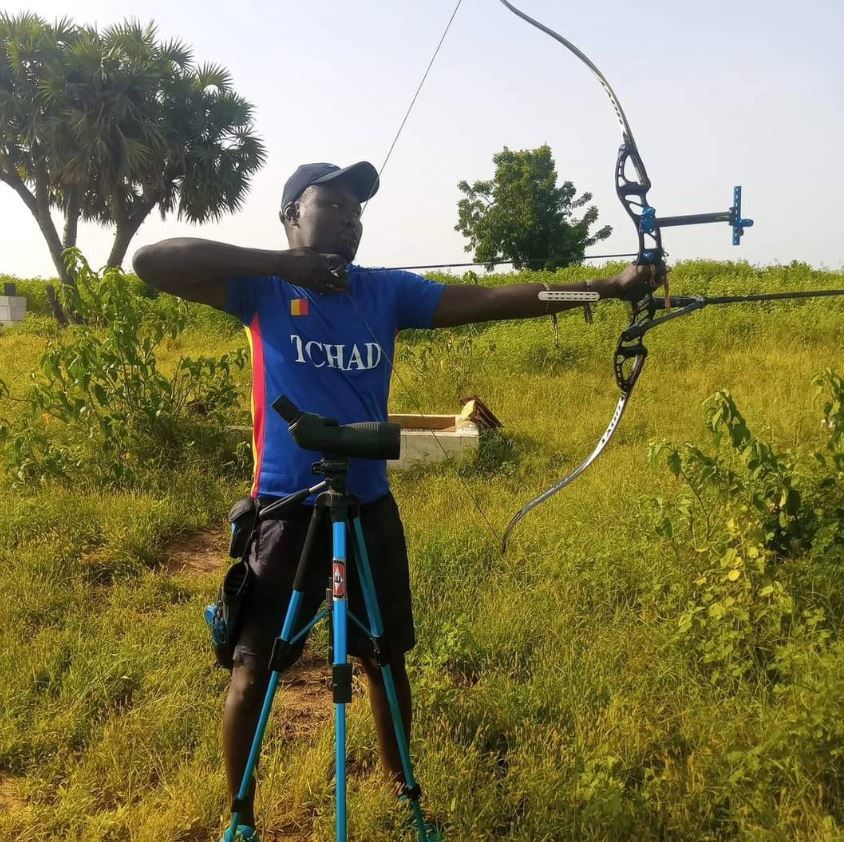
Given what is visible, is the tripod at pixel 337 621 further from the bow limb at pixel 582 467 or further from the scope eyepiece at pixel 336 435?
the bow limb at pixel 582 467

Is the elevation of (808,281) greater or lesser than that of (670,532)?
greater

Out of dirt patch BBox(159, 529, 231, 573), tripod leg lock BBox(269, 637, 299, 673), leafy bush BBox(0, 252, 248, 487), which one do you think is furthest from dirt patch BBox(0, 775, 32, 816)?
leafy bush BBox(0, 252, 248, 487)

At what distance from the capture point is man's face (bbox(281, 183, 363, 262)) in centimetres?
203

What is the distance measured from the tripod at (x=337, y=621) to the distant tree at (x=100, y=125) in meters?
19.6

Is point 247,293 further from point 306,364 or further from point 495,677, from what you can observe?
point 495,677

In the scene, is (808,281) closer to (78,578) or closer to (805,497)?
(805,497)

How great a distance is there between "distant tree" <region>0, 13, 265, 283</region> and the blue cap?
750 inches

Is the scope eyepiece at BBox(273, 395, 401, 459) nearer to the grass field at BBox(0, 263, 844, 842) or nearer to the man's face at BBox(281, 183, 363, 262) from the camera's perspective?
the man's face at BBox(281, 183, 363, 262)

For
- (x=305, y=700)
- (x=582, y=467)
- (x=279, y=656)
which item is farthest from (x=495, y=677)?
(x=279, y=656)

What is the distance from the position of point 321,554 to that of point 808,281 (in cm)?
1262

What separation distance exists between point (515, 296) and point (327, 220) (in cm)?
60

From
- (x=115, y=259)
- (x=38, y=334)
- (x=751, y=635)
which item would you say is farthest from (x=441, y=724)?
(x=115, y=259)

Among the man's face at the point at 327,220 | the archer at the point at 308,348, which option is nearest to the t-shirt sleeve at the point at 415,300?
the archer at the point at 308,348

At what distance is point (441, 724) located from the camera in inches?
97.7
